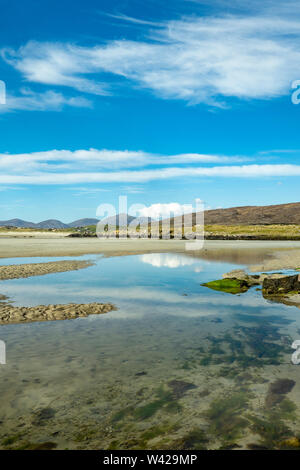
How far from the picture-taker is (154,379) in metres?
8.94

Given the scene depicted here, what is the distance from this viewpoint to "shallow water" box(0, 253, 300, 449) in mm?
6543

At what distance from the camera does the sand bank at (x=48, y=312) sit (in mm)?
14836

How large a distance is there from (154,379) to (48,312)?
825cm

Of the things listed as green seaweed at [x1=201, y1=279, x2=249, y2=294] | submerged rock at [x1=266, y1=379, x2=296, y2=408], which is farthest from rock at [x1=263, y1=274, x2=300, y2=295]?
submerged rock at [x1=266, y1=379, x2=296, y2=408]

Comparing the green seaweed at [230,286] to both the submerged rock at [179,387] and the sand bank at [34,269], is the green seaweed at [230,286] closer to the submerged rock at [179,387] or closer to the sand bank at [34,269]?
the submerged rock at [179,387]

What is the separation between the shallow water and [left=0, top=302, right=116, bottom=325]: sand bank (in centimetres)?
72

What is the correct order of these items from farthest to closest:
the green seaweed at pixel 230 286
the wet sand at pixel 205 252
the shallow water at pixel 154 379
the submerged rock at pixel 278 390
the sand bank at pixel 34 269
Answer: the wet sand at pixel 205 252 < the sand bank at pixel 34 269 < the green seaweed at pixel 230 286 < the submerged rock at pixel 278 390 < the shallow water at pixel 154 379

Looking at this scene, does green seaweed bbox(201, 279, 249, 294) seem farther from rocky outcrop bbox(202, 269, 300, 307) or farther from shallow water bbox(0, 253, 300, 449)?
shallow water bbox(0, 253, 300, 449)

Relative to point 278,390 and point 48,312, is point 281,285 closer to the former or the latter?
point 278,390

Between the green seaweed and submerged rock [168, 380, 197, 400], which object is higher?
the green seaweed

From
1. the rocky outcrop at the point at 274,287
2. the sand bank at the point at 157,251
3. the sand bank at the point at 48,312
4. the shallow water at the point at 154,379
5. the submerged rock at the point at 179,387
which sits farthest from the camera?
the sand bank at the point at 157,251

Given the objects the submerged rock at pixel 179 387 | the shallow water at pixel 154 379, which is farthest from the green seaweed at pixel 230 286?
the submerged rock at pixel 179 387

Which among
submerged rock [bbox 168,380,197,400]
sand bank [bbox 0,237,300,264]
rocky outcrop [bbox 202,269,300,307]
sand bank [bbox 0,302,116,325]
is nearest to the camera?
submerged rock [bbox 168,380,197,400]

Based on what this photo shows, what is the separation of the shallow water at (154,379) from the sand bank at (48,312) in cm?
72
